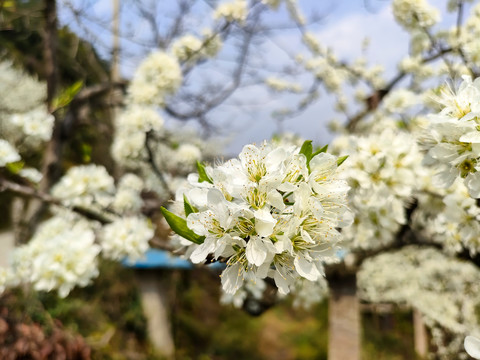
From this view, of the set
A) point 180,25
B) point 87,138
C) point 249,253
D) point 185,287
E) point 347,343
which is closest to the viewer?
point 249,253

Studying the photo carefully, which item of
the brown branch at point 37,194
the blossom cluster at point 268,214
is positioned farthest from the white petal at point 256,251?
the brown branch at point 37,194

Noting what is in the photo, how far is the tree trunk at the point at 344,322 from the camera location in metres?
2.72

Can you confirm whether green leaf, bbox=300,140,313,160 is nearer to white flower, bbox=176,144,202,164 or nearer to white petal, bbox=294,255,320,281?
white petal, bbox=294,255,320,281

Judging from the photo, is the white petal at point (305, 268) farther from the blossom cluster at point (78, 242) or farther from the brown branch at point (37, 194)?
the brown branch at point (37, 194)

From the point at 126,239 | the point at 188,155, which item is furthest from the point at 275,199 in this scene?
the point at 188,155

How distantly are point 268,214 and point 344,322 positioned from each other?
2410mm

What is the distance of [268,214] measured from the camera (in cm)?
68

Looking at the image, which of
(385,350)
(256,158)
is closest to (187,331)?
(385,350)

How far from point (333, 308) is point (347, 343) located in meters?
0.25

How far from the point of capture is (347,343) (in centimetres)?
272

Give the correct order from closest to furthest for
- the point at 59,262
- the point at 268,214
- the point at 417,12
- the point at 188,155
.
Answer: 1. the point at 268,214
2. the point at 59,262
3. the point at 417,12
4. the point at 188,155

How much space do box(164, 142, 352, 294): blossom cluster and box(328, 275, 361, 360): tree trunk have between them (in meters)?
2.13

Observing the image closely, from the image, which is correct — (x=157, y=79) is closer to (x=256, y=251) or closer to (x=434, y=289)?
(x=256, y=251)

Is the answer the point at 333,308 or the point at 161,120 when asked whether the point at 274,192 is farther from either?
the point at 333,308
